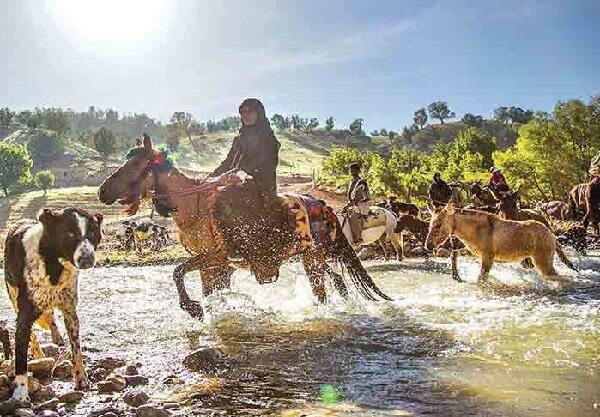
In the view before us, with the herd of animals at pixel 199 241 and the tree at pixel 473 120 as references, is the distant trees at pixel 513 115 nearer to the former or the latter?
the tree at pixel 473 120

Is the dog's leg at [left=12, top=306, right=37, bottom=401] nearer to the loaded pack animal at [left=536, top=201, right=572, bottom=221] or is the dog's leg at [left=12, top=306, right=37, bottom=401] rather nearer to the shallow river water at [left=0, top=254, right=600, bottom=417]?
the shallow river water at [left=0, top=254, right=600, bottom=417]

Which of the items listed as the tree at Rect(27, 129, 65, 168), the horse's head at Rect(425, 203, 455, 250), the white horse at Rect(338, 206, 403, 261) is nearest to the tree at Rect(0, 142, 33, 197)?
the tree at Rect(27, 129, 65, 168)

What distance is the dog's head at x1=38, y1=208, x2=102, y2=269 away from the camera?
584cm

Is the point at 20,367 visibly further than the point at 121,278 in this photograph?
No

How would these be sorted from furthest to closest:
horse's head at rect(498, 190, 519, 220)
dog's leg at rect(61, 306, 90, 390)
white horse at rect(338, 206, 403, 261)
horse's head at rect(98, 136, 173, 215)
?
white horse at rect(338, 206, 403, 261) → horse's head at rect(498, 190, 519, 220) → horse's head at rect(98, 136, 173, 215) → dog's leg at rect(61, 306, 90, 390)

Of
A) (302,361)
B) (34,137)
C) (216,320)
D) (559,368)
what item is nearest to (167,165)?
(216,320)

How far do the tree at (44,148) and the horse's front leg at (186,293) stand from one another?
515 ft

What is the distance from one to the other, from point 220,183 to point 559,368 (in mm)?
5861

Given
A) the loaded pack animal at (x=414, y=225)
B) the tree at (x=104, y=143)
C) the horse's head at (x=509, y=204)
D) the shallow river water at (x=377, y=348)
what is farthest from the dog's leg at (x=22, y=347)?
the tree at (x=104, y=143)

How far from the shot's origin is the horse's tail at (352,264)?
11.6 metres

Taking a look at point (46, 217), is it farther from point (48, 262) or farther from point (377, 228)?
point (377, 228)

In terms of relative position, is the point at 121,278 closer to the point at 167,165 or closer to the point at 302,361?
the point at 167,165

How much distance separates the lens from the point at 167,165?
9852 millimetres

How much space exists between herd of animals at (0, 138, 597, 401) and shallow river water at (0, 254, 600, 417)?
2.40 feet
